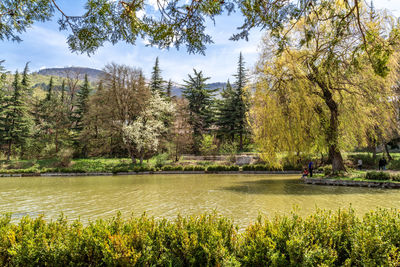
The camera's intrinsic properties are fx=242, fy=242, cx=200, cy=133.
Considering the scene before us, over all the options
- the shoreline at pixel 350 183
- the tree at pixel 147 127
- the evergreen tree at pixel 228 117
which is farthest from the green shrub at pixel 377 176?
the evergreen tree at pixel 228 117

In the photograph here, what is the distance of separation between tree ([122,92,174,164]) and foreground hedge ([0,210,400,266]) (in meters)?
22.8

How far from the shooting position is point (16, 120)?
99.7 ft

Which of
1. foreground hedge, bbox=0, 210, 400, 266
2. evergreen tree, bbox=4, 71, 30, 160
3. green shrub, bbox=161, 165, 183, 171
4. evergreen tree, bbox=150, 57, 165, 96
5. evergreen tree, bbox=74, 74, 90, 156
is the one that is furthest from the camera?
evergreen tree, bbox=150, 57, 165, 96

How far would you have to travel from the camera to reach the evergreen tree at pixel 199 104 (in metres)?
37.5

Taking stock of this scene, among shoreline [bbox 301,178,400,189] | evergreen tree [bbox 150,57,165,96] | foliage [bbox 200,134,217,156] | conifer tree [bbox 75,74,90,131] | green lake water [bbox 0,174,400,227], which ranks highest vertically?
evergreen tree [bbox 150,57,165,96]

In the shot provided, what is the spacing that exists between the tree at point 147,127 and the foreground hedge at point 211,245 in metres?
22.8

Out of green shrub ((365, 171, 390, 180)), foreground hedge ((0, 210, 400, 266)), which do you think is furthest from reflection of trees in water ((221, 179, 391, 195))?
foreground hedge ((0, 210, 400, 266))

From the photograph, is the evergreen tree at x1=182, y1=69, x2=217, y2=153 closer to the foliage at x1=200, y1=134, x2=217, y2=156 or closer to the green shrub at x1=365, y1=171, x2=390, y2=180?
the foliage at x1=200, y1=134, x2=217, y2=156

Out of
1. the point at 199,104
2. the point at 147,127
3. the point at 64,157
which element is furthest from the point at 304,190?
the point at 199,104

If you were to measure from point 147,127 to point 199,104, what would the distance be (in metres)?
13.8

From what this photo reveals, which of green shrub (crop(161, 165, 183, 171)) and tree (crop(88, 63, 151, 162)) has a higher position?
tree (crop(88, 63, 151, 162))

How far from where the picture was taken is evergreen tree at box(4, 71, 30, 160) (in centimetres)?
2947

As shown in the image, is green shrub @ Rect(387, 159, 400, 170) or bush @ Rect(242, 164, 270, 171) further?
bush @ Rect(242, 164, 270, 171)

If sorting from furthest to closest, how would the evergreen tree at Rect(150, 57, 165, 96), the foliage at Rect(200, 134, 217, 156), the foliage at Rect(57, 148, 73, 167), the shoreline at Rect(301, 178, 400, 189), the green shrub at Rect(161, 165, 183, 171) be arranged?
the evergreen tree at Rect(150, 57, 165, 96)
the foliage at Rect(200, 134, 217, 156)
the foliage at Rect(57, 148, 73, 167)
the green shrub at Rect(161, 165, 183, 171)
the shoreline at Rect(301, 178, 400, 189)
